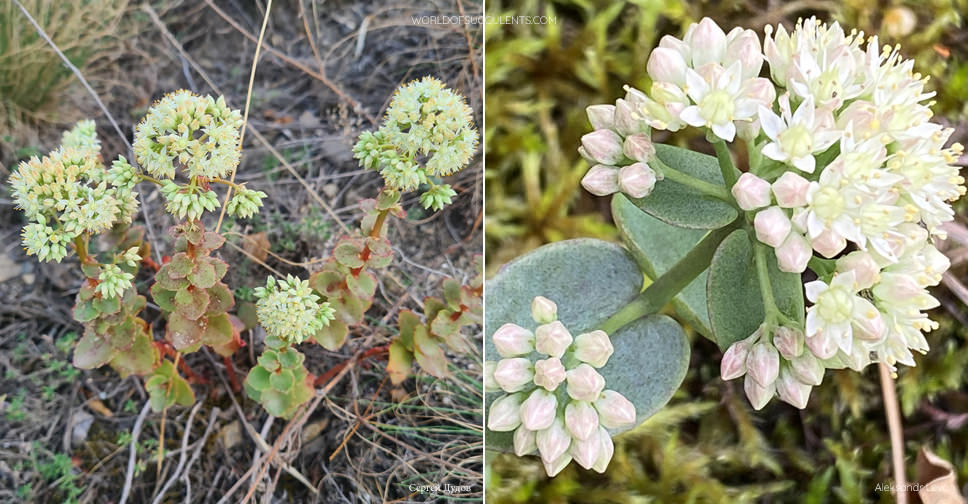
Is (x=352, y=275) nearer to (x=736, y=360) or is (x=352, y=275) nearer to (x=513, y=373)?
(x=513, y=373)

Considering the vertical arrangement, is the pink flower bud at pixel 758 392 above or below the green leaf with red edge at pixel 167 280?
below

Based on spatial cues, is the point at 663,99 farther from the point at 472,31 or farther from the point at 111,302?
the point at 111,302

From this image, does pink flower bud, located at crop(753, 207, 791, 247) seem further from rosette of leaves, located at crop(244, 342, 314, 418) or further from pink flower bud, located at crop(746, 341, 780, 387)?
rosette of leaves, located at crop(244, 342, 314, 418)

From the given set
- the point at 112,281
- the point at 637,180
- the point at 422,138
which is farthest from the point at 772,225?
the point at 112,281

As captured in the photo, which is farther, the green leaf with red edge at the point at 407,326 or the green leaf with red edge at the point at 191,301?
the green leaf with red edge at the point at 407,326

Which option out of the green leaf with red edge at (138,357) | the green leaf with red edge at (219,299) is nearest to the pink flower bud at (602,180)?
the green leaf with red edge at (219,299)

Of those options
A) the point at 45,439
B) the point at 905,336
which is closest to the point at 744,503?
the point at 905,336

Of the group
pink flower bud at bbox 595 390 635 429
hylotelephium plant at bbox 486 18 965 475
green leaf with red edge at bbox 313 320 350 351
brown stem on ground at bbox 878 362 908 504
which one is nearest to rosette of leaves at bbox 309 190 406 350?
green leaf with red edge at bbox 313 320 350 351

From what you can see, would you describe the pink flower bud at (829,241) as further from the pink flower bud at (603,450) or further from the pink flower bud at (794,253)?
the pink flower bud at (603,450)
